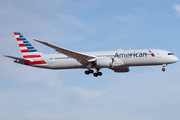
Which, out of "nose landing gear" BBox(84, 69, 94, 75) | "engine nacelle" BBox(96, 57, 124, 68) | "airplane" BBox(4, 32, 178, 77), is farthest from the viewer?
"nose landing gear" BBox(84, 69, 94, 75)

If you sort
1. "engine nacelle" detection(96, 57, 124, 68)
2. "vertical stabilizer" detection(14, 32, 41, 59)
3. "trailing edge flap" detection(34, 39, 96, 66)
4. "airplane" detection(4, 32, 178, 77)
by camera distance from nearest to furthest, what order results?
"trailing edge flap" detection(34, 39, 96, 66) → "engine nacelle" detection(96, 57, 124, 68) → "airplane" detection(4, 32, 178, 77) → "vertical stabilizer" detection(14, 32, 41, 59)

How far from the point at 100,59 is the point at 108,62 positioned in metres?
1.51

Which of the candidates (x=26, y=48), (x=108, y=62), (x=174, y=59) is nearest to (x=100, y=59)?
(x=108, y=62)

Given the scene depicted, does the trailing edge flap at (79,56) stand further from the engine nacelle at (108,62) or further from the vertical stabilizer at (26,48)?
the vertical stabilizer at (26,48)

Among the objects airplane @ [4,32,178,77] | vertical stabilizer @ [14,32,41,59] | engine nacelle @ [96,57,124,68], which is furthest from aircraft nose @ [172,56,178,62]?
vertical stabilizer @ [14,32,41,59]

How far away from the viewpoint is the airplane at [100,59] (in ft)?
127

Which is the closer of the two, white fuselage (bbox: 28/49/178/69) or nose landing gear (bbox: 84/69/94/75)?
white fuselage (bbox: 28/49/178/69)

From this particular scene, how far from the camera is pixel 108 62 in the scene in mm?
38188

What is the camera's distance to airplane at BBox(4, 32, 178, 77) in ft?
127

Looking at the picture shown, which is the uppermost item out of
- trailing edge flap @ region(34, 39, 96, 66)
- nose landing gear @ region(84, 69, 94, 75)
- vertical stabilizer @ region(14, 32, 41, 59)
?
vertical stabilizer @ region(14, 32, 41, 59)

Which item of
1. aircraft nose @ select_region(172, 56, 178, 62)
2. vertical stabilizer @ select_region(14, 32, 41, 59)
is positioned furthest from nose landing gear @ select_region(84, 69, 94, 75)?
aircraft nose @ select_region(172, 56, 178, 62)

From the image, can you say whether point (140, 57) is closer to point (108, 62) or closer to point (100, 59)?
point (108, 62)

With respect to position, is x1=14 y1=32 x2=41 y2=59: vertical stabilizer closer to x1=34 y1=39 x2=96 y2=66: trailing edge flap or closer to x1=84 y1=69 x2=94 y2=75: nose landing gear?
x1=34 y1=39 x2=96 y2=66: trailing edge flap

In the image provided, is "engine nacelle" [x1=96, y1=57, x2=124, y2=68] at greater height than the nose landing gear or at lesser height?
lesser
